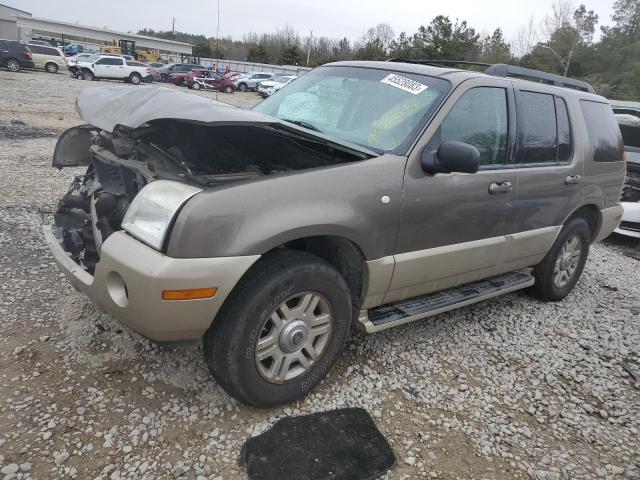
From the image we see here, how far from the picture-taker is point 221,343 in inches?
95.3

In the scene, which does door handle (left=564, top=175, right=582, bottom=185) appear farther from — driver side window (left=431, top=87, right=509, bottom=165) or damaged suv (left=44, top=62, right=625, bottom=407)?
driver side window (left=431, top=87, right=509, bottom=165)

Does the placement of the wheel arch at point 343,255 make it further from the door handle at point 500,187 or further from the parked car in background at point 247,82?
the parked car in background at point 247,82

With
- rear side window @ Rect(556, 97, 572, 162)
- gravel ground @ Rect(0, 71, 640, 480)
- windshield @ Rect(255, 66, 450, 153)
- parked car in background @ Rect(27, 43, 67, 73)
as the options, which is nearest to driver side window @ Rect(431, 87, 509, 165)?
windshield @ Rect(255, 66, 450, 153)

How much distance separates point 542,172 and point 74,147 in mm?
3649

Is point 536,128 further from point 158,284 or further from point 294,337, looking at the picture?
point 158,284

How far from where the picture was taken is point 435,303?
3396 mm

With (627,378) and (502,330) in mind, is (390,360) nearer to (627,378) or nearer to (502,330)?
(502,330)

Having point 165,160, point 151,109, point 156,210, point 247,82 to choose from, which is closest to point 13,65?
point 247,82

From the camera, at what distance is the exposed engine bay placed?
277 centimetres

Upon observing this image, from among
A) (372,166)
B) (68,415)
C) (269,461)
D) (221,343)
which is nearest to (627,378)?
(372,166)

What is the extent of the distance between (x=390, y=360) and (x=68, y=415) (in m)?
1.98

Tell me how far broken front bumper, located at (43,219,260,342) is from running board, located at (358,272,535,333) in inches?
41.7

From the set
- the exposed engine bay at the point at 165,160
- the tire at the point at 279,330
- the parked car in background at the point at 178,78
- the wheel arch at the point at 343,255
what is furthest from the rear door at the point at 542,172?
the parked car in background at the point at 178,78

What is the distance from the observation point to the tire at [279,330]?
2.42m
